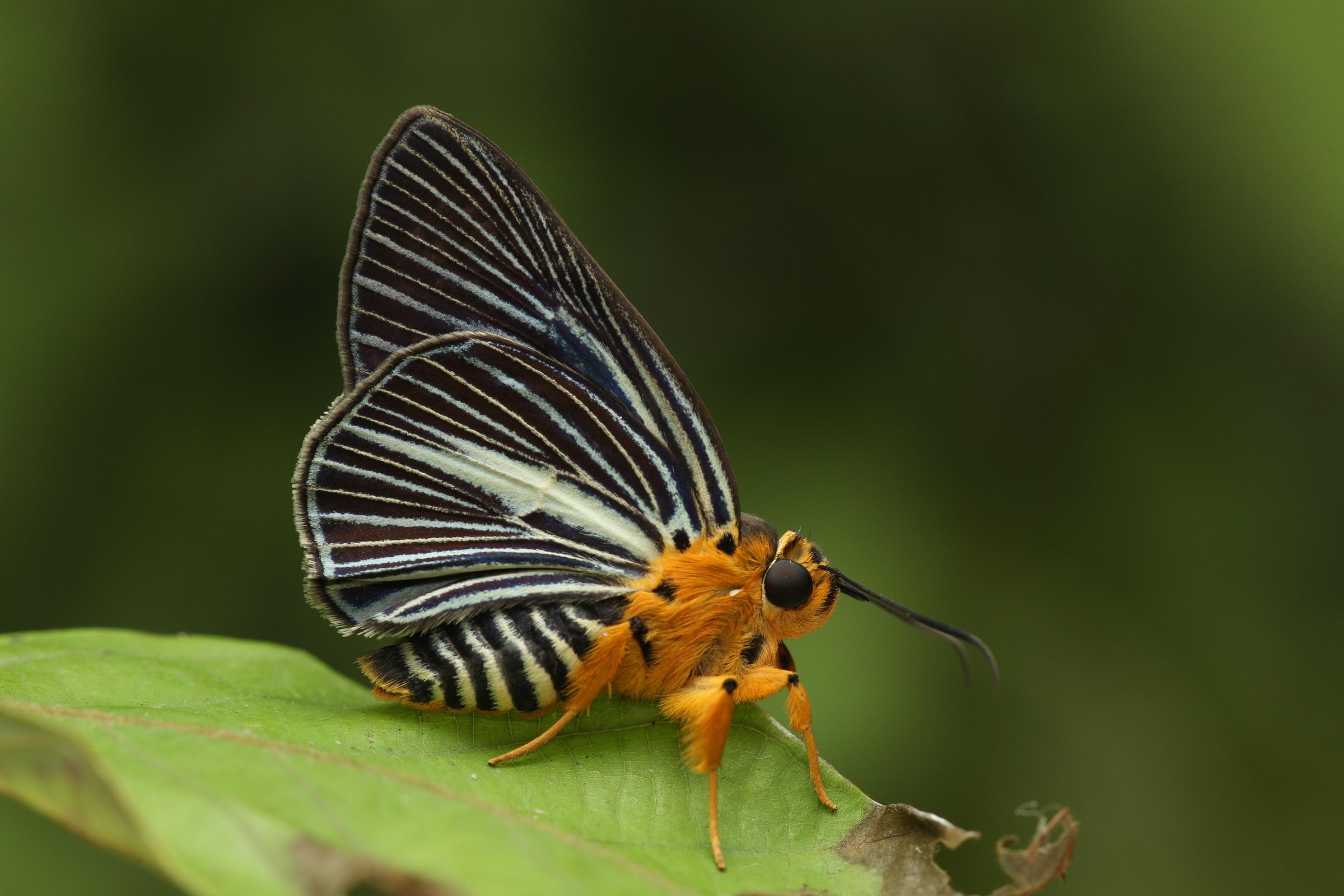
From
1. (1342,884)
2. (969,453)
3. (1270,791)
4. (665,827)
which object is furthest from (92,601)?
(1342,884)

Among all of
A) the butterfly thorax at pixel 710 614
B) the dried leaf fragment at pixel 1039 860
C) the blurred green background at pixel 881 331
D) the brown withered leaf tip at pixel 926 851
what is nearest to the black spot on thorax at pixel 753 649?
the butterfly thorax at pixel 710 614

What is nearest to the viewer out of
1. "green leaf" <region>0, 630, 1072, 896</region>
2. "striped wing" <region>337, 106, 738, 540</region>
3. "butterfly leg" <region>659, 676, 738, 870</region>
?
"green leaf" <region>0, 630, 1072, 896</region>

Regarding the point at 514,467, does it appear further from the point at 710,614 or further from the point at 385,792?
the point at 385,792

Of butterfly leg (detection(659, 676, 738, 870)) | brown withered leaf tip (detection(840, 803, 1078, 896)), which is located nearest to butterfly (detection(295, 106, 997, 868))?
butterfly leg (detection(659, 676, 738, 870))

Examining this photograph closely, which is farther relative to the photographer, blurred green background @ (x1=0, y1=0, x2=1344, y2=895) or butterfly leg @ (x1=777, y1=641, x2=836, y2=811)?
blurred green background @ (x1=0, y1=0, x2=1344, y2=895)

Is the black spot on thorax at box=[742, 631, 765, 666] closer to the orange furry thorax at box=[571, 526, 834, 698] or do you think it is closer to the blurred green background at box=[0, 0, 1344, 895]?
the orange furry thorax at box=[571, 526, 834, 698]

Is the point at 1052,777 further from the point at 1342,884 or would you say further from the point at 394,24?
the point at 394,24

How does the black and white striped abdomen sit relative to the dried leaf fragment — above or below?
above

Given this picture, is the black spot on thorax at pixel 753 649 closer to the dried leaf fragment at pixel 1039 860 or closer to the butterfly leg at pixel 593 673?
the butterfly leg at pixel 593 673
